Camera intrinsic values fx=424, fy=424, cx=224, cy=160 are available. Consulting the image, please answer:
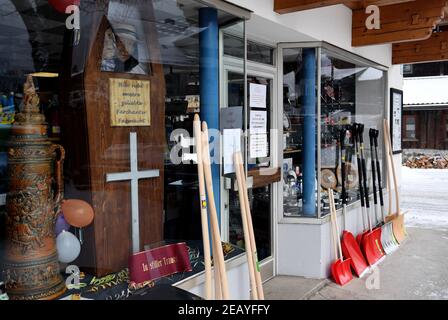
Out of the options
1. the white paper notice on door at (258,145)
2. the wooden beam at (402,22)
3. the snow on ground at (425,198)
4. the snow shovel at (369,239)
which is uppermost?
the wooden beam at (402,22)

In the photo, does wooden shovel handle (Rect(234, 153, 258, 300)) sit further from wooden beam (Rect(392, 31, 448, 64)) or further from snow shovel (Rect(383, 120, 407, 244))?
wooden beam (Rect(392, 31, 448, 64))

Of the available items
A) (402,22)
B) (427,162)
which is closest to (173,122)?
(402,22)

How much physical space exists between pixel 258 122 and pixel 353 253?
1856mm

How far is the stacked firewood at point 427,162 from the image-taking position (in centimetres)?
1501

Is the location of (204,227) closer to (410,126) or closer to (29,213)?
(29,213)

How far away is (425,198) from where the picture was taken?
9367mm

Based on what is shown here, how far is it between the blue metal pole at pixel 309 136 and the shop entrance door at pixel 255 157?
0.41m

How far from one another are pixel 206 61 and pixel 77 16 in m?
0.98

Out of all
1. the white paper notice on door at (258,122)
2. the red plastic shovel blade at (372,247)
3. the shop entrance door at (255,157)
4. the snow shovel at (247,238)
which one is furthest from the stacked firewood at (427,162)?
the snow shovel at (247,238)

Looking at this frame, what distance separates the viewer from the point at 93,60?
7.24ft

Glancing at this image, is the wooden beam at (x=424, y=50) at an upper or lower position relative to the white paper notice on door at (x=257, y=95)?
upper

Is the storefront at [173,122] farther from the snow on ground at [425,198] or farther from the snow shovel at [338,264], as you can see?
the snow on ground at [425,198]

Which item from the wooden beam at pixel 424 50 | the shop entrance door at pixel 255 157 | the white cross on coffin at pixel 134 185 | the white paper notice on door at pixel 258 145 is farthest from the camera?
the wooden beam at pixel 424 50
